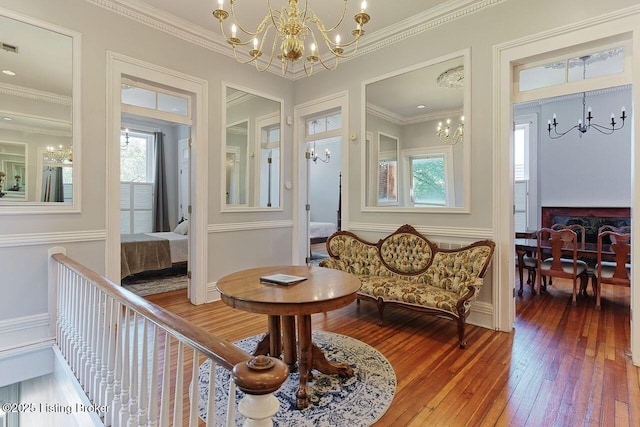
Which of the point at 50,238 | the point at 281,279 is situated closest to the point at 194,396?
the point at 281,279

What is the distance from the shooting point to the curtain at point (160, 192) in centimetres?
703

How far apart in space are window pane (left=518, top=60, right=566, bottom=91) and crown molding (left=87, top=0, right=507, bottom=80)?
0.71m

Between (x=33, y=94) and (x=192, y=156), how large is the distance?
4.86 ft

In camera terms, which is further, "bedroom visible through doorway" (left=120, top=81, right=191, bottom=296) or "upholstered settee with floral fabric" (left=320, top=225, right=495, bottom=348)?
"bedroom visible through doorway" (left=120, top=81, right=191, bottom=296)

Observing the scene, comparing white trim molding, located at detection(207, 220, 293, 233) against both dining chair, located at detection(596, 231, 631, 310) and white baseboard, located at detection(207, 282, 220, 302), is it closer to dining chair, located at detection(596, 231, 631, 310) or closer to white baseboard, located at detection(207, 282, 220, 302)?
white baseboard, located at detection(207, 282, 220, 302)

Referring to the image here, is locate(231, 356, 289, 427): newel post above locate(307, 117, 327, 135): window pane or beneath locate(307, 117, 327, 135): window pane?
beneath

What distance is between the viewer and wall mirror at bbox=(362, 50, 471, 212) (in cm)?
334

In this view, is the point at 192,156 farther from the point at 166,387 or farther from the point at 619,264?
the point at 619,264

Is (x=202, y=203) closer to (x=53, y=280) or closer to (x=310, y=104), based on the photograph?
(x=53, y=280)

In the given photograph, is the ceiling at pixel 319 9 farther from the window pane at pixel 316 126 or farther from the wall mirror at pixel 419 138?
the window pane at pixel 316 126

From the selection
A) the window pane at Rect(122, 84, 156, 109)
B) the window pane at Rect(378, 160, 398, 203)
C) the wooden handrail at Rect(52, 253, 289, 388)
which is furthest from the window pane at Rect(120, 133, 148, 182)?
the wooden handrail at Rect(52, 253, 289, 388)

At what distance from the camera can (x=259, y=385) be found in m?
0.82

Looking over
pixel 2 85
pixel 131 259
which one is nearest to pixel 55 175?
pixel 2 85

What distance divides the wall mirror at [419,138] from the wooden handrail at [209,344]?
2881 millimetres
